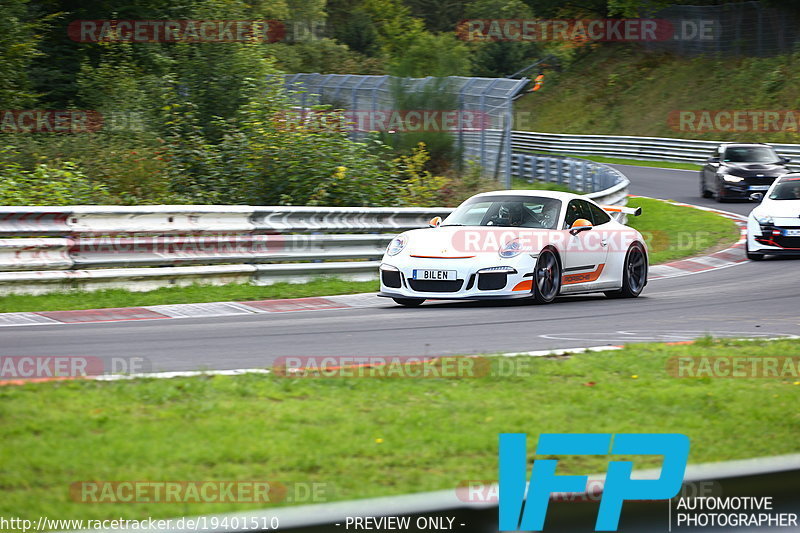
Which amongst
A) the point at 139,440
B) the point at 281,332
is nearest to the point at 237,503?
the point at 139,440

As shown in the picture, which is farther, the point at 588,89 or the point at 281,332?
the point at 588,89

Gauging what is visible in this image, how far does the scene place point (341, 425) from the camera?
5.68 metres

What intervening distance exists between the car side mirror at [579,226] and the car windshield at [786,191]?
276 inches

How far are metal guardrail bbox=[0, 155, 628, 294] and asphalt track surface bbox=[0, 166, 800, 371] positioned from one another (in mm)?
1694

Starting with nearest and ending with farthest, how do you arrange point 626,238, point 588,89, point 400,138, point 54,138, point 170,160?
point 626,238, point 170,160, point 54,138, point 400,138, point 588,89

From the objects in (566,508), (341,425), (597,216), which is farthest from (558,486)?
(597,216)

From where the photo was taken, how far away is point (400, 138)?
78.4ft

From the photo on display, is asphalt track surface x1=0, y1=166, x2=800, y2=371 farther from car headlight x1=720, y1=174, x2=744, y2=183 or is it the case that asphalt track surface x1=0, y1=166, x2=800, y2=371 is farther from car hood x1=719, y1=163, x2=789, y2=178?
car headlight x1=720, y1=174, x2=744, y2=183

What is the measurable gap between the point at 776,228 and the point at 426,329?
1013 centimetres

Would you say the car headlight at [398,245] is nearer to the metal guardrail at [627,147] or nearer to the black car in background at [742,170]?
the black car in background at [742,170]

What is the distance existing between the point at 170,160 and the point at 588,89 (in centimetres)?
4449

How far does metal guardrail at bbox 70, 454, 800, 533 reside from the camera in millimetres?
3424

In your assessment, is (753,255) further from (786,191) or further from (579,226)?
(579,226)

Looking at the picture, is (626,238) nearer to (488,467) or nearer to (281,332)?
(281,332)
